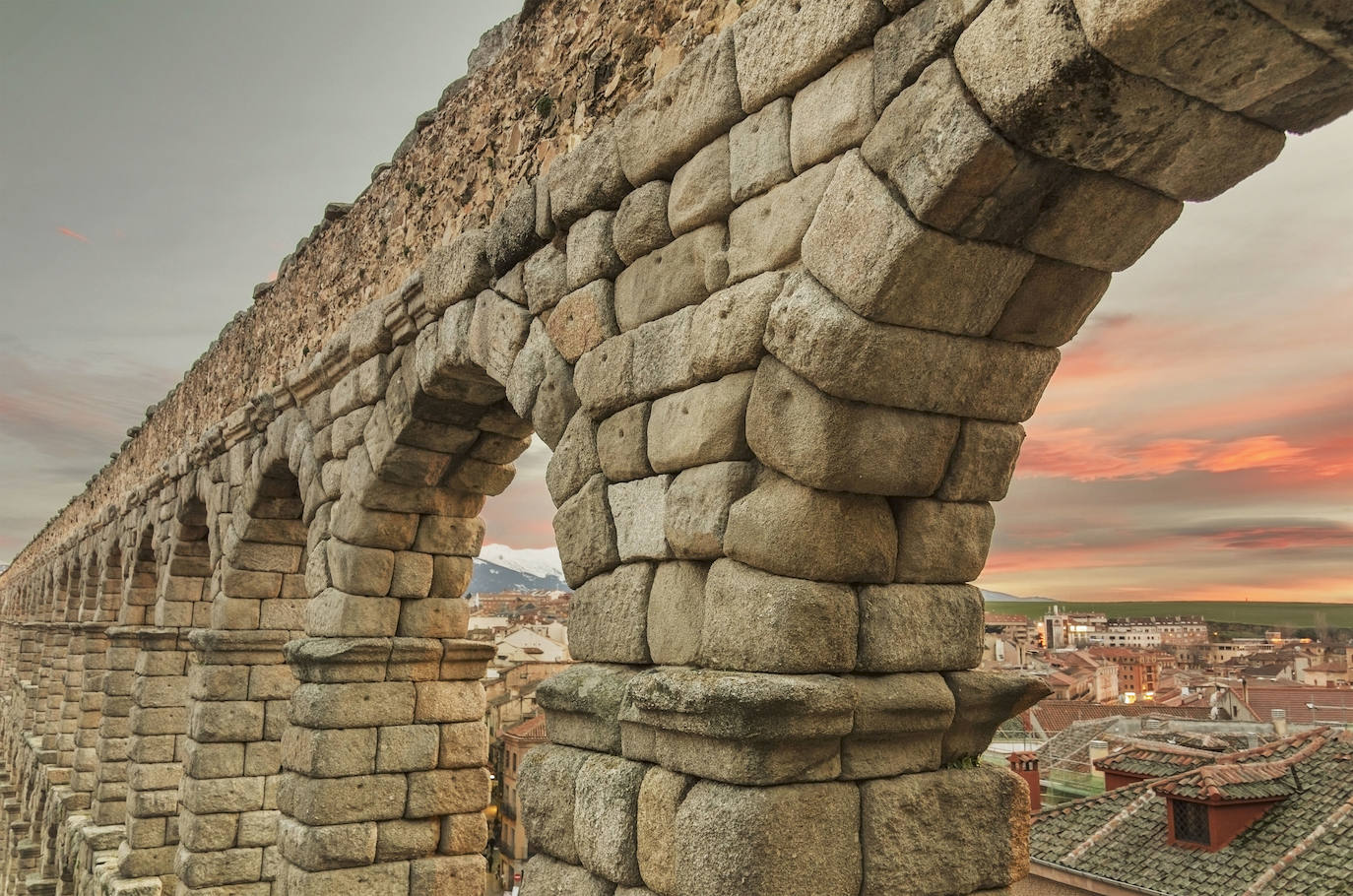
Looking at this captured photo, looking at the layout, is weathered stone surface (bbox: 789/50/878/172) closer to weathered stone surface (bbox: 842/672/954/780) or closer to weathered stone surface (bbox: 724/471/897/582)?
weathered stone surface (bbox: 724/471/897/582)

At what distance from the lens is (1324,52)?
2252 mm

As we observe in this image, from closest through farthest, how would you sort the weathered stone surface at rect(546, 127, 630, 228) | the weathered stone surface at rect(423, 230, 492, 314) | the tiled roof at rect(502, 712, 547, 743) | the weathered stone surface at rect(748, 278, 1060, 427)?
the weathered stone surface at rect(748, 278, 1060, 427), the weathered stone surface at rect(546, 127, 630, 228), the weathered stone surface at rect(423, 230, 492, 314), the tiled roof at rect(502, 712, 547, 743)

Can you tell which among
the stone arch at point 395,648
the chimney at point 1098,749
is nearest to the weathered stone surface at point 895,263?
the stone arch at point 395,648

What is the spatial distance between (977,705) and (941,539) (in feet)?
1.65

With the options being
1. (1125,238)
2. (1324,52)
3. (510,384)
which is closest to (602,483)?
(510,384)

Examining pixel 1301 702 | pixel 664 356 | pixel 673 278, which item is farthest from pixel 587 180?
pixel 1301 702

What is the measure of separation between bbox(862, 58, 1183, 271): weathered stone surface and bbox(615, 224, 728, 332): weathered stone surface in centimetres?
73

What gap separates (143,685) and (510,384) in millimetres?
8388

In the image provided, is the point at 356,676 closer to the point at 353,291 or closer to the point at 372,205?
the point at 353,291

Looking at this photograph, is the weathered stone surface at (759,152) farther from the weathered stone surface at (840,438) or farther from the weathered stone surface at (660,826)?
the weathered stone surface at (660,826)

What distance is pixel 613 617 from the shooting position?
364 cm

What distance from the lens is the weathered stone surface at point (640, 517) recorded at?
345cm

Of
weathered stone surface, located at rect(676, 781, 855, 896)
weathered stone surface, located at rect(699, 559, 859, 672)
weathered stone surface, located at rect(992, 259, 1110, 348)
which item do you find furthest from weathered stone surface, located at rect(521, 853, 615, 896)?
weathered stone surface, located at rect(992, 259, 1110, 348)

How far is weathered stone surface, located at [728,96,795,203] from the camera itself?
10.5 feet
